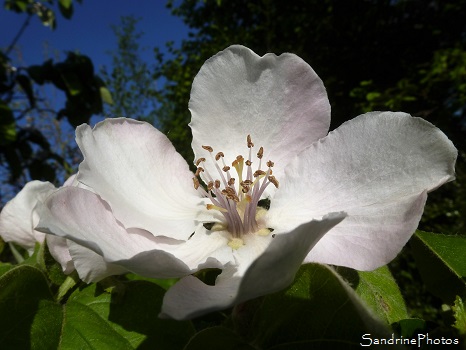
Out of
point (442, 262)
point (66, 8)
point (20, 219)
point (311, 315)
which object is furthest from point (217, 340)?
point (66, 8)

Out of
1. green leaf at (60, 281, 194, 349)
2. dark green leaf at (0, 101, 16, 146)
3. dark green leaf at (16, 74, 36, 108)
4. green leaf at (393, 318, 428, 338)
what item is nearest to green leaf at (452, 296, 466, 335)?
green leaf at (393, 318, 428, 338)

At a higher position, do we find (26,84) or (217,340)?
(26,84)

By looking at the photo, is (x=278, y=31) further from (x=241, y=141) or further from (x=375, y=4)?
(x=241, y=141)

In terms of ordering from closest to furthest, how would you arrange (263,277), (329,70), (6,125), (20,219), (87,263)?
(263,277), (87,263), (20,219), (6,125), (329,70)

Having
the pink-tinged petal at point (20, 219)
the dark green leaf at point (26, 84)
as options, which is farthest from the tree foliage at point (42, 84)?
the pink-tinged petal at point (20, 219)

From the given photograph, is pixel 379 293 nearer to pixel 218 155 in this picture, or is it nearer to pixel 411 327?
pixel 411 327

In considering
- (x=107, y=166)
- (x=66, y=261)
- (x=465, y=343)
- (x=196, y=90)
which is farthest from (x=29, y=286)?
(x=465, y=343)
